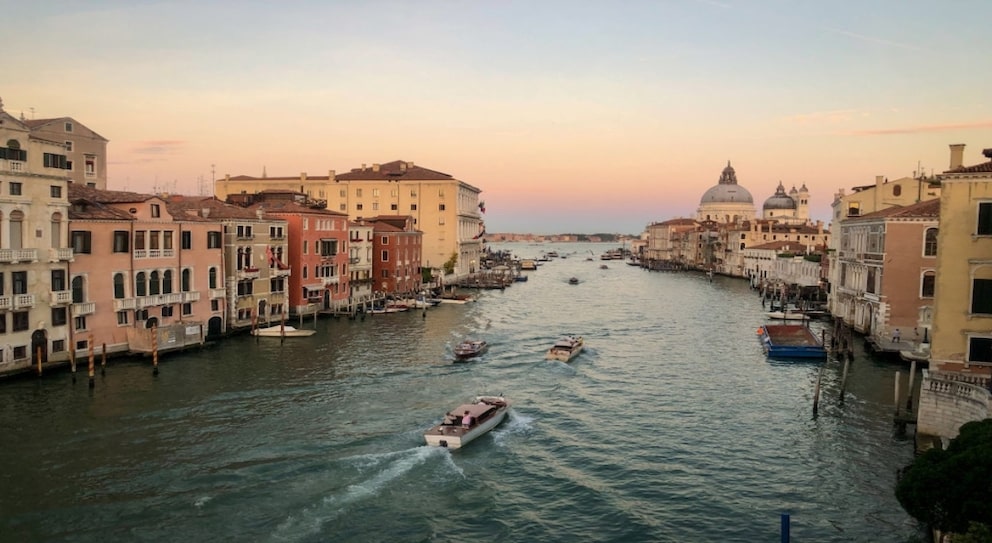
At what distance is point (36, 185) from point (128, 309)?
6.98 meters

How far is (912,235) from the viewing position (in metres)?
36.2

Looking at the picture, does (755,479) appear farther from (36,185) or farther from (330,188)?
(330,188)

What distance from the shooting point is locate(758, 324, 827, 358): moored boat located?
37062mm

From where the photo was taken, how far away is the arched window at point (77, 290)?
97.5 ft

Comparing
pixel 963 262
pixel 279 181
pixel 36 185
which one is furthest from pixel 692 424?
pixel 279 181

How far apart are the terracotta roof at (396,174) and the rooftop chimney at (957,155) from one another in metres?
57.6

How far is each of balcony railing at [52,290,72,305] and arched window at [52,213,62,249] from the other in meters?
1.83

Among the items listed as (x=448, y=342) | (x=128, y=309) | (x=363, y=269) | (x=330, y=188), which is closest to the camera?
(x=128, y=309)

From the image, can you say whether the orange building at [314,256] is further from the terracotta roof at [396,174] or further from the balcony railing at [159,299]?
the terracotta roof at [396,174]

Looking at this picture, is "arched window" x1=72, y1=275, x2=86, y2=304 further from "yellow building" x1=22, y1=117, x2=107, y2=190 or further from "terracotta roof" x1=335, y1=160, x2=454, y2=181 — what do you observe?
"terracotta roof" x1=335, y1=160, x2=454, y2=181

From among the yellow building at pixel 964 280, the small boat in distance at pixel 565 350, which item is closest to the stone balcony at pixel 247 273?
the small boat in distance at pixel 565 350

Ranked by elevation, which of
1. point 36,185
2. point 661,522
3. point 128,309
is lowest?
point 661,522

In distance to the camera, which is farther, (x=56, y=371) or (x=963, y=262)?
(x=56, y=371)

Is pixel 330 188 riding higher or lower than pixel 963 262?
higher
